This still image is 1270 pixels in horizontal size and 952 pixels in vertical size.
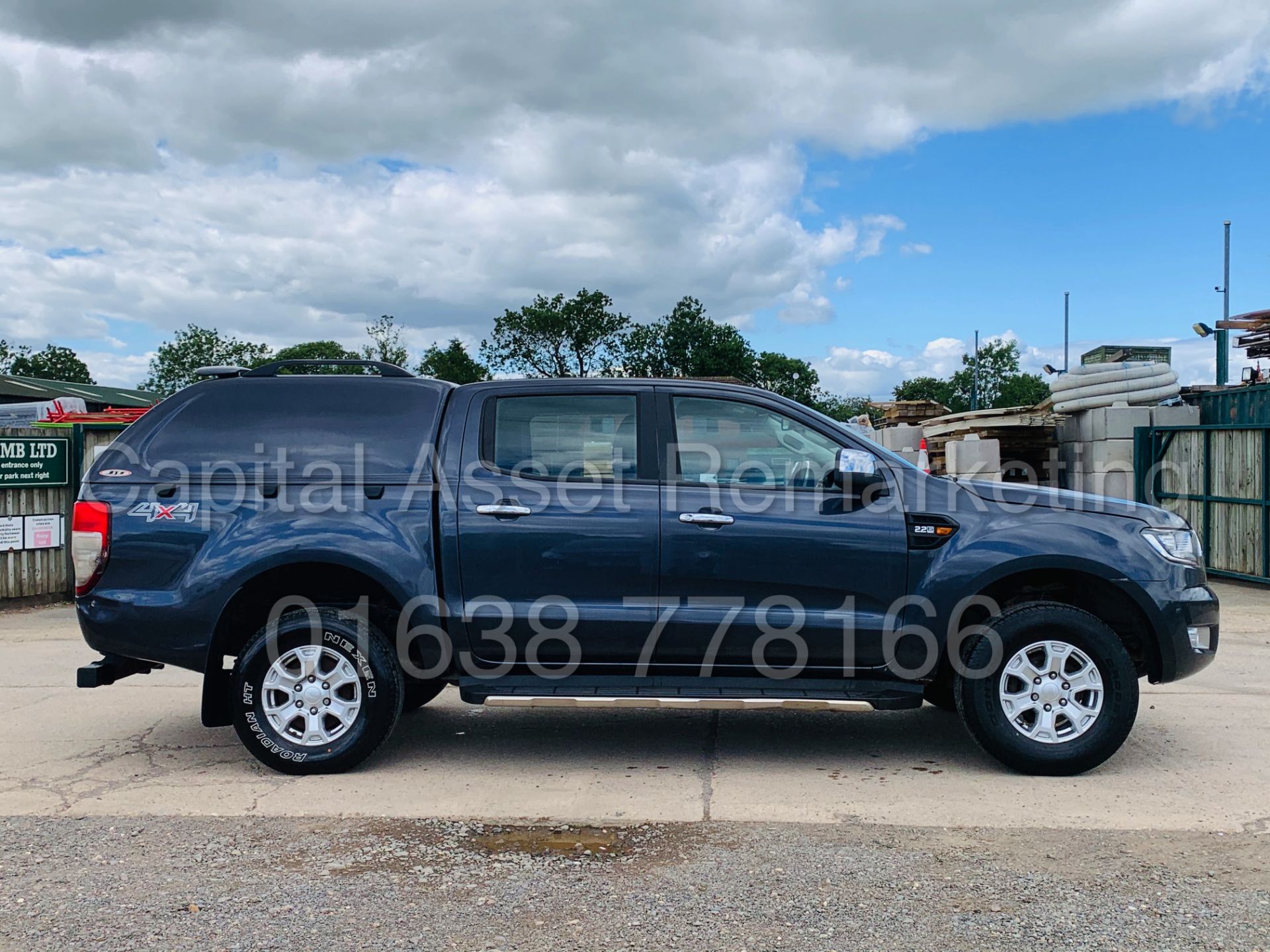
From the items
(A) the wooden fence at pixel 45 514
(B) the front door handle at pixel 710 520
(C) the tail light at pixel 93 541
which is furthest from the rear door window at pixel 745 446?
(A) the wooden fence at pixel 45 514

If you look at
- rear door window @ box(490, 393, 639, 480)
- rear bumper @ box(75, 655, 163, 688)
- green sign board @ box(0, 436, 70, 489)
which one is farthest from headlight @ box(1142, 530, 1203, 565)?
green sign board @ box(0, 436, 70, 489)

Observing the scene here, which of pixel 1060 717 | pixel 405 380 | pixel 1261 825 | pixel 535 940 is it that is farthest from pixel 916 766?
pixel 405 380

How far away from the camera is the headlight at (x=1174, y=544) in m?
5.31

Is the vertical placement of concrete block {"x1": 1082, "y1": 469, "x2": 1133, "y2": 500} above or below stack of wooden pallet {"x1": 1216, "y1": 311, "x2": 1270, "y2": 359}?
below

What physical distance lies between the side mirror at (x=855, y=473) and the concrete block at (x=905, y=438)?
13.7 m

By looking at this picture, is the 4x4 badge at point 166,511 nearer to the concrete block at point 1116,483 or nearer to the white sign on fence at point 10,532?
the white sign on fence at point 10,532

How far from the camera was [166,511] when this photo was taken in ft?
17.6

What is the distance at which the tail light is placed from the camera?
5.33 m

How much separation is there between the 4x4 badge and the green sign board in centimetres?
659

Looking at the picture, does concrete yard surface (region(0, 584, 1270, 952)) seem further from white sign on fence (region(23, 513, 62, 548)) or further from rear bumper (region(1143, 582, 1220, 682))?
white sign on fence (region(23, 513, 62, 548))

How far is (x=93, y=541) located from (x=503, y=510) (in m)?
2.01

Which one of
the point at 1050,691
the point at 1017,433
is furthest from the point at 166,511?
the point at 1017,433

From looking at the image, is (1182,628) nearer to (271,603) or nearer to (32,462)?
(271,603)

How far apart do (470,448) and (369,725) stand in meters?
1.44
